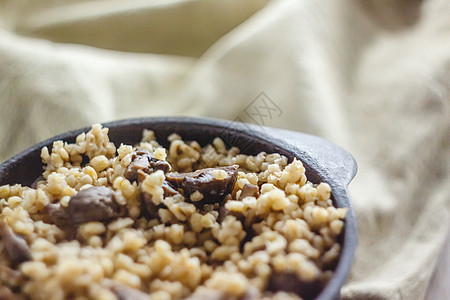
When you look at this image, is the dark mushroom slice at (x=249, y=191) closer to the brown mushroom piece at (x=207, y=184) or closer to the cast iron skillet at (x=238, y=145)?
the brown mushroom piece at (x=207, y=184)

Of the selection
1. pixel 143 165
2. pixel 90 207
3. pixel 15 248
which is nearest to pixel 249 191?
pixel 143 165

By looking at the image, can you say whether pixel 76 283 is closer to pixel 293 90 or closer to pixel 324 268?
pixel 324 268

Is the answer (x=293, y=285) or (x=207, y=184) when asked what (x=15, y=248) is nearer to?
(x=207, y=184)

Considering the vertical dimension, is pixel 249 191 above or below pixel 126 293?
above

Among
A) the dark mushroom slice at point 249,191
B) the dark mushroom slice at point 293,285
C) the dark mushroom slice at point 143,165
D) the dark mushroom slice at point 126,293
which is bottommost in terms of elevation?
the dark mushroom slice at point 126,293

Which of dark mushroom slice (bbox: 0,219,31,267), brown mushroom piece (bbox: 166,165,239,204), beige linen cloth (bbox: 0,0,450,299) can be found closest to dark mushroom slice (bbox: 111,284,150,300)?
dark mushroom slice (bbox: 0,219,31,267)

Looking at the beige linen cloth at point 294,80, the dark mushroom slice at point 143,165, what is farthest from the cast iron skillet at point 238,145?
the beige linen cloth at point 294,80
